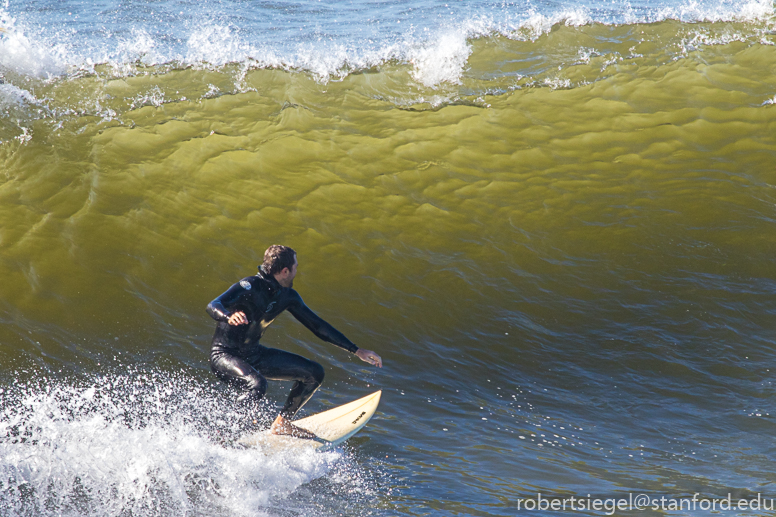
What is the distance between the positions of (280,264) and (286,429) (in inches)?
54.5

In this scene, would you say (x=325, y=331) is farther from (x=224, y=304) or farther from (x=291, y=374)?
(x=224, y=304)

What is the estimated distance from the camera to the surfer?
4863 millimetres

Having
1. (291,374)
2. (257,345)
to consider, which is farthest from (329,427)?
(257,345)

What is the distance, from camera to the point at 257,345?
519 centimetres

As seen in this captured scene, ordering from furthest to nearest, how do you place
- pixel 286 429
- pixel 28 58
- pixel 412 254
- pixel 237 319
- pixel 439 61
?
pixel 439 61, pixel 28 58, pixel 412 254, pixel 286 429, pixel 237 319

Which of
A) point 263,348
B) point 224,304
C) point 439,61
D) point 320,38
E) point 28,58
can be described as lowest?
point 263,348

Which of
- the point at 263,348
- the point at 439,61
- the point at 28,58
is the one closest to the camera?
the point at 263,348

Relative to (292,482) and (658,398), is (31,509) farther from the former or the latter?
(658,398)

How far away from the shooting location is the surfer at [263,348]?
4.86m

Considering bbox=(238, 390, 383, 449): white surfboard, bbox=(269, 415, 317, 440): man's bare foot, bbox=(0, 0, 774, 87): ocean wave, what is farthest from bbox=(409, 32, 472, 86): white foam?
bbox=(269, 415, 317, 440): man's bare foot

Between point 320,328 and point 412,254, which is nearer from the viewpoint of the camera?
point 320,328

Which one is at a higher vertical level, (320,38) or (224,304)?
(320,38)

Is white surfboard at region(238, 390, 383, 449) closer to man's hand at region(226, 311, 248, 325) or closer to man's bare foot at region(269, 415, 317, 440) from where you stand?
man's bare foot at region(269, 415, 317, 440)

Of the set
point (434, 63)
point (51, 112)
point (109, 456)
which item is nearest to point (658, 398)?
point (109, 456)
